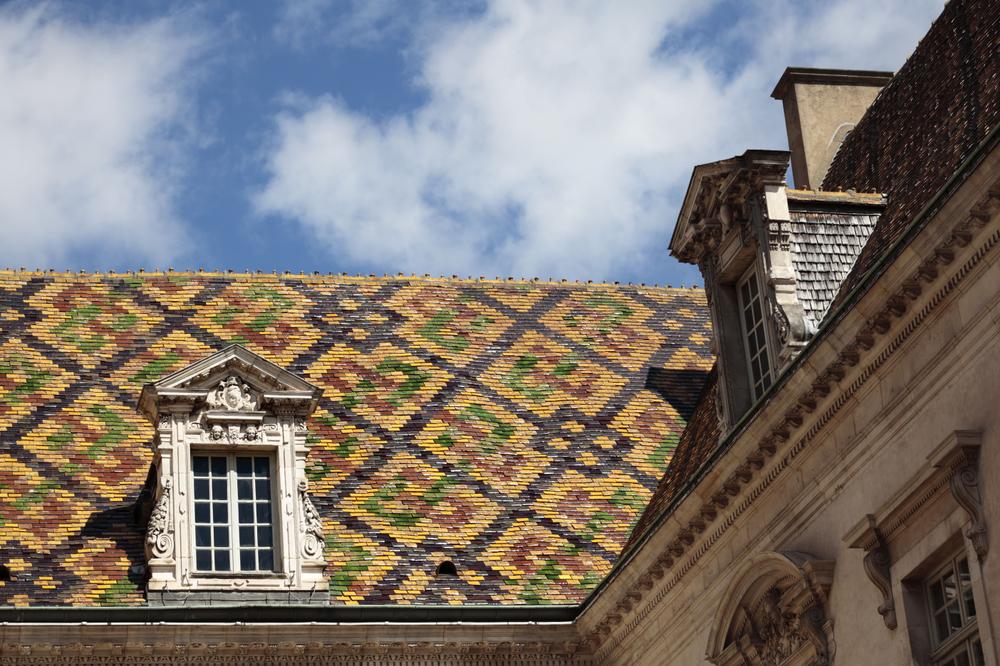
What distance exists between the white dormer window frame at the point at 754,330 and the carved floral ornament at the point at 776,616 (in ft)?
5.44

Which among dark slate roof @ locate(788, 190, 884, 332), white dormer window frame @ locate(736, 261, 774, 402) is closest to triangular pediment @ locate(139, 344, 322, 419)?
white dormer window frame @ locate(736, 261, 774, 402)

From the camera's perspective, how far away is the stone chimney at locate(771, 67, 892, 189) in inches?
757

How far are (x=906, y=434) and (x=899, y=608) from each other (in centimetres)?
101

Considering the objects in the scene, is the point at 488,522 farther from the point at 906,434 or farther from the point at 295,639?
the point at 906,434

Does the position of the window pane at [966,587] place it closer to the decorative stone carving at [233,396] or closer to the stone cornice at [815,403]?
the stone cornice at [815,403]

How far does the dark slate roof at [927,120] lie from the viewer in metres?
13.8

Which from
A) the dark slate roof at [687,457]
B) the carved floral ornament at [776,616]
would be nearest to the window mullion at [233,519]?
the dark slate roof at [687,457]

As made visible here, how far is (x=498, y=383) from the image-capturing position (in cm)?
2058

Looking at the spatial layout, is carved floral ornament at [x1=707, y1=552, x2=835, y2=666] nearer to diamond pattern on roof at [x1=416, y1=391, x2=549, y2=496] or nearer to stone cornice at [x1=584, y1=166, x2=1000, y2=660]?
stone cornice at [x1=584, y1=166, x2=1000, y2=660]

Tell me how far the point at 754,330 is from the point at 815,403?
2.46m

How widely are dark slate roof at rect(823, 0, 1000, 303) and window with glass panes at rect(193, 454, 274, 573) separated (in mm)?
5485

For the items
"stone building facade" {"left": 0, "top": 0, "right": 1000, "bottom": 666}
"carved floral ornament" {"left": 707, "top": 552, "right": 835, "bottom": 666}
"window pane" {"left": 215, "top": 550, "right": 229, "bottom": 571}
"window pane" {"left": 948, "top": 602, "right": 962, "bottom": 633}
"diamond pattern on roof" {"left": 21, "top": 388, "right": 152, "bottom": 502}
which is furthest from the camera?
"diamond pattern on roof" {"left": 21, "top": 388, "right": 152, "bottom": 502}

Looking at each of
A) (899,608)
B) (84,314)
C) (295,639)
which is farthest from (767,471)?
(84,314)

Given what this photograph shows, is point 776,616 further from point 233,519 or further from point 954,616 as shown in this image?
point 233,519
